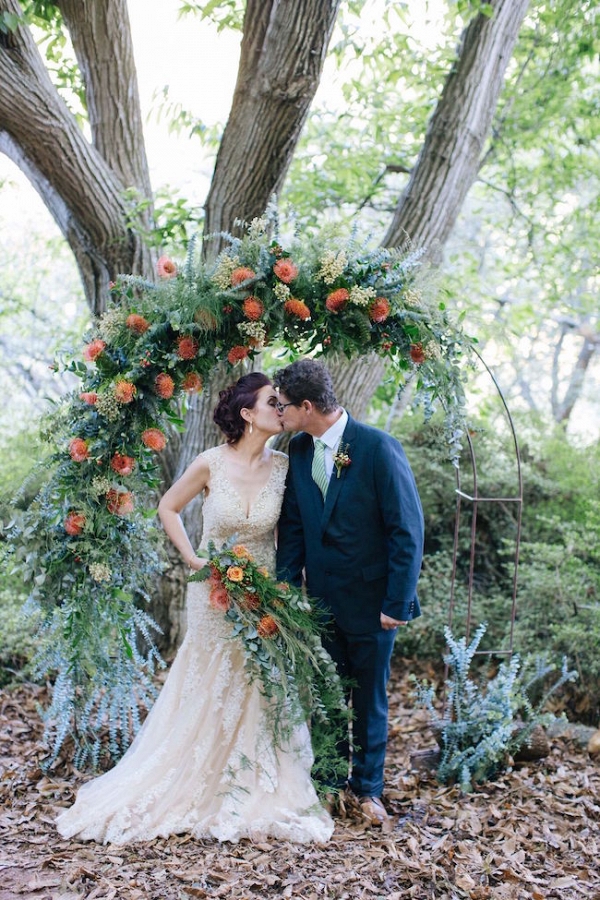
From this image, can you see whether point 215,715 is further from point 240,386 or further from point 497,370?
point 497,370

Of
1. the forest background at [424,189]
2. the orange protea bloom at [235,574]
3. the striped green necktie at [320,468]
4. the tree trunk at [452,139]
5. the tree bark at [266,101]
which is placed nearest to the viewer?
the orange protea bloom at [235,574]

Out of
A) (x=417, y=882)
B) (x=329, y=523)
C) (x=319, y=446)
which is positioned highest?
(x=319, y=446)

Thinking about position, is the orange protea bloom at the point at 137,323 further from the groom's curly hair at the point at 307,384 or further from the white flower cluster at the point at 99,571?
the white flower cluster at the point at 99,571

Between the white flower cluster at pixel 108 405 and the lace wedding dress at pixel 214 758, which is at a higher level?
the white flower cluster at pixel 108 405

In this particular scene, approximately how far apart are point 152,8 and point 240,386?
5393mm

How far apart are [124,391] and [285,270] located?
35.7 inches

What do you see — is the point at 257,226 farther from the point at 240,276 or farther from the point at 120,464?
the point at 120,464

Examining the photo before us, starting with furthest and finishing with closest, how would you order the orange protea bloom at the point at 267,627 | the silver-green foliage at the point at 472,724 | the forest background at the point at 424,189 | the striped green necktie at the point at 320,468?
the forest background at the point at 424,189 < the silver-green foliage at the point at 472,724 < the striped green necktie at the point at 320,468 < the orange protea bloom at the point at 267,627

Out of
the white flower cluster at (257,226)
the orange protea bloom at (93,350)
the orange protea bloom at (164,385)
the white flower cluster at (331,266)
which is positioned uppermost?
the white flower cluster at (257,226)

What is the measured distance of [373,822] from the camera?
386 centimetres

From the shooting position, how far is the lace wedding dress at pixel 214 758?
3.58 meters

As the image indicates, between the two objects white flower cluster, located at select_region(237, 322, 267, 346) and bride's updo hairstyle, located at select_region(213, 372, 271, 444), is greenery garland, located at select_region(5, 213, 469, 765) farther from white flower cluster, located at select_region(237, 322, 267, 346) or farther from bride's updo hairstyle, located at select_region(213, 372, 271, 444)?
bride's updo hairstyle, located at select_region(213, 372, 271, 444)

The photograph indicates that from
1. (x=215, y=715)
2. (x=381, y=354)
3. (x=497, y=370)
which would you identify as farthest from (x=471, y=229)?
(x=215, y=715)

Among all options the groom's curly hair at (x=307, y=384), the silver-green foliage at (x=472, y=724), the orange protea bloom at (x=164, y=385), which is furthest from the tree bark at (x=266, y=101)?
the silver-green foliage at (x=472, y=724)
